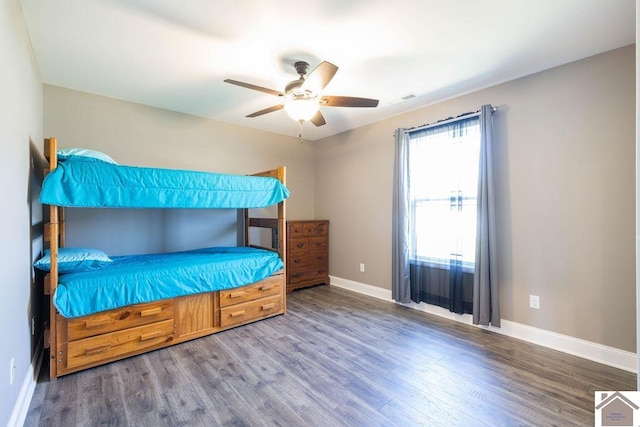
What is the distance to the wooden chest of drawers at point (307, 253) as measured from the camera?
4.02 metres

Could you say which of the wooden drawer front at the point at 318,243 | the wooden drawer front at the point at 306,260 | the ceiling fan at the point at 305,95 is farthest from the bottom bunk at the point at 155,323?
the ceiling fan at the point at 305,95

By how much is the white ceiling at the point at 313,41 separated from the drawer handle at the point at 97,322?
2.10 m

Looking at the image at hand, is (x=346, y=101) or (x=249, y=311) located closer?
(x=346, y=101)

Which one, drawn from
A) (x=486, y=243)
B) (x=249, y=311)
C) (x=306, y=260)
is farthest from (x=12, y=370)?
(x=486, y=243)

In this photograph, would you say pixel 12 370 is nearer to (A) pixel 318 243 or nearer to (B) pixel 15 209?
(B) pixel 15 209

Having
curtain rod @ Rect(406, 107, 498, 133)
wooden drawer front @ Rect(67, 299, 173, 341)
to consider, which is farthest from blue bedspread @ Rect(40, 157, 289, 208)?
curtain rod @ Rect(406, 107, 498, 133)

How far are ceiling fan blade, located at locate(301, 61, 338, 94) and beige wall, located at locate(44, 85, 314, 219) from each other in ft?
7.05

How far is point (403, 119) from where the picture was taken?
11.5ft

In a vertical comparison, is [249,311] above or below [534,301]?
below

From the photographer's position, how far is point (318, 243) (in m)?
4.33

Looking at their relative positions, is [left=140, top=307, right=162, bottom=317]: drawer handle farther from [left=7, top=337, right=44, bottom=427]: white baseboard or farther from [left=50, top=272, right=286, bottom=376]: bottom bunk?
[left=7, top=337, right=44, bottom=427]: white baseboard

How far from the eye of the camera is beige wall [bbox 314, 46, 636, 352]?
2.05m

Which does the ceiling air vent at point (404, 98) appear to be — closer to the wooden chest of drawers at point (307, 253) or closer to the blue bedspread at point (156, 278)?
the wooden chest of drawers at point (307, 253)

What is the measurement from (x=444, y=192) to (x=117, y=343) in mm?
3413
